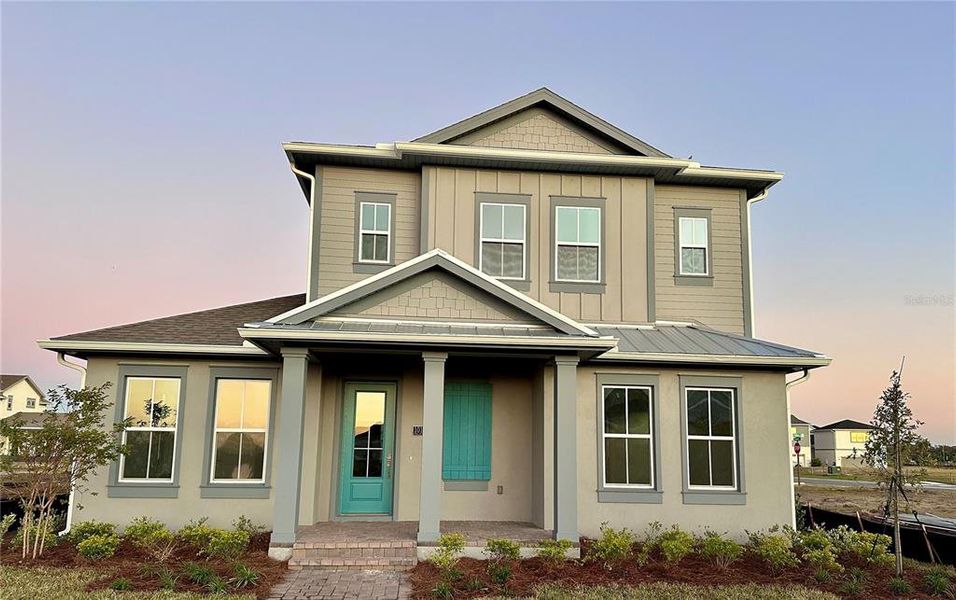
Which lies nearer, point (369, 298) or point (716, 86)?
point (369, 298)

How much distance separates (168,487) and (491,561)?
5317 mm

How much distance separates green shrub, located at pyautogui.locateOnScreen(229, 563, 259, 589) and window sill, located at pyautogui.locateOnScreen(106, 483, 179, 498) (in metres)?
3.05

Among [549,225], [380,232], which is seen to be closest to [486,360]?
[549,225]

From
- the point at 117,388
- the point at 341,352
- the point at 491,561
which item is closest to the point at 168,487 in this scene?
the point at 117,388

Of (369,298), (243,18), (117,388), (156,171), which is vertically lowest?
(117,388)

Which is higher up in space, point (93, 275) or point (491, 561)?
point (93, 275)

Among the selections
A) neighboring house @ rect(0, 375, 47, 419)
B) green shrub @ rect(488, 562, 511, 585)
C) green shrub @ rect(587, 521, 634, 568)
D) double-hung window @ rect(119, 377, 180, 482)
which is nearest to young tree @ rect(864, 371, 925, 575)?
green shrub @ rect(587, 521, 634, 568)

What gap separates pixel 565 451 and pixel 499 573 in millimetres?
2153

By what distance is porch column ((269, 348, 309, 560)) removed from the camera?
9.15 m

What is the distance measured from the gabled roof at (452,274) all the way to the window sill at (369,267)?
6.54 feet

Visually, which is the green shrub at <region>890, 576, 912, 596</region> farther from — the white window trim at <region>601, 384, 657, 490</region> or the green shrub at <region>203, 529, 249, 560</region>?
the green shrub at <region>203, 529, 249, 560</region>

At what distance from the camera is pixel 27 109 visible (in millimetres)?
13016

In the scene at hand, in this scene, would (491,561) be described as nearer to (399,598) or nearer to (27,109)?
(399,598)

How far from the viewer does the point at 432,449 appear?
375 inches
